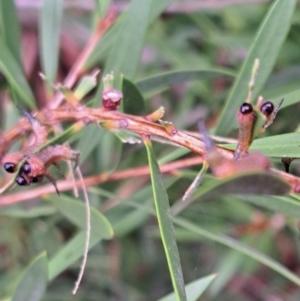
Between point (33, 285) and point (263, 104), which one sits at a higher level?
point (263, 104)

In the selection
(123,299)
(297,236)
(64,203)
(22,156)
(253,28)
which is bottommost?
(123,299)

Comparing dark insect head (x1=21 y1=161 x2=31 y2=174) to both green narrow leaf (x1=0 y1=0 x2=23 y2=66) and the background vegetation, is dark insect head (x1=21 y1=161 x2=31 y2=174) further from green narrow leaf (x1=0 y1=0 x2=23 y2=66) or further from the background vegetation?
green narrow leaf (x1=0 y1=0 x2=23 y2=66)

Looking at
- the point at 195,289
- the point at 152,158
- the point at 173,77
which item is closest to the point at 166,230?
the point at 152,158

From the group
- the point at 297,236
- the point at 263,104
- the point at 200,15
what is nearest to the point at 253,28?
the point at 200,15

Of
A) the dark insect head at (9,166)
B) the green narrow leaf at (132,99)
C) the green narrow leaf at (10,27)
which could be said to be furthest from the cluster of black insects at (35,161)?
the green narrow leaf at (10,27)

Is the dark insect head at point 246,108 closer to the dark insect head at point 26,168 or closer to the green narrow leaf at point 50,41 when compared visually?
the dark insect head at point 26,168

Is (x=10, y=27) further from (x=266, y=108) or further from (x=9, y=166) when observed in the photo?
(x=266, y=108)

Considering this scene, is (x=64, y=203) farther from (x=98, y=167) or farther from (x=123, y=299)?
(x=123, y=299)
